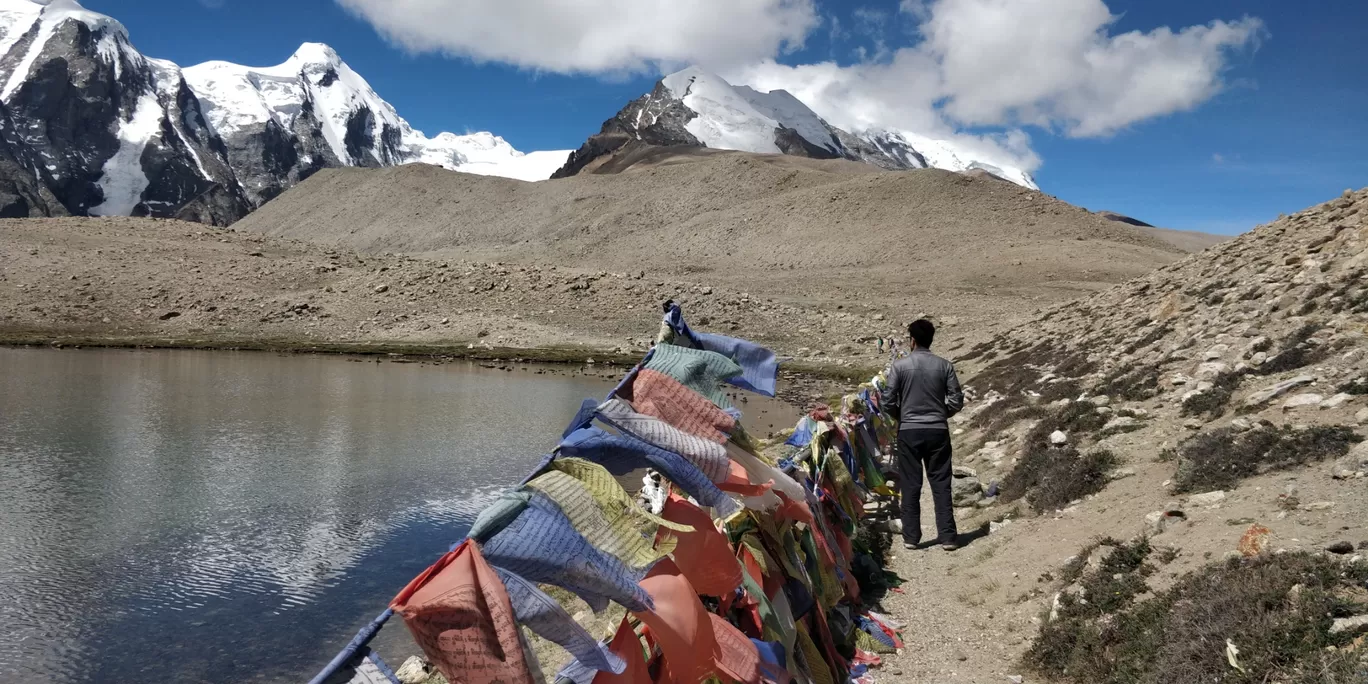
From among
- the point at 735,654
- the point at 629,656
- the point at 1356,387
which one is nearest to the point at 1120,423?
the point at 1356,387

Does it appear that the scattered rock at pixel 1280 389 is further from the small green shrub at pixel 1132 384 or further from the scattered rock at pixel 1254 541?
the scattered rock at pixel 1254 541

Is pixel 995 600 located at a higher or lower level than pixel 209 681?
higher

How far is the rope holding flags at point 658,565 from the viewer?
9.59ft

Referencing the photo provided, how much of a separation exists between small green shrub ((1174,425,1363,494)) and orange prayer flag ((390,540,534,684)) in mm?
6303

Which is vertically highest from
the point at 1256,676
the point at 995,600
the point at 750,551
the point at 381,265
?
the point at 381,265

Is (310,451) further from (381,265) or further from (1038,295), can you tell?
(1038,295)

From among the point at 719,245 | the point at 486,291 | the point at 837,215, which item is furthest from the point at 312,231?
the point at 486,291

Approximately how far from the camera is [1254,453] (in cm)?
737

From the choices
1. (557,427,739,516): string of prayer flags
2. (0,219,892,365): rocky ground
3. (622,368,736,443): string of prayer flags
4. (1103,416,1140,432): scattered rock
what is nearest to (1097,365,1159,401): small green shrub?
(1103,416,1140,432): scattered rock

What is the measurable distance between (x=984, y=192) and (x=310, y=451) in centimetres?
Answer: 8702

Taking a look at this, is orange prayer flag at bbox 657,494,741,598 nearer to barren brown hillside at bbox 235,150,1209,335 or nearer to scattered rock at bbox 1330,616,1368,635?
scattered rock at bbox 1330,616,1368,635

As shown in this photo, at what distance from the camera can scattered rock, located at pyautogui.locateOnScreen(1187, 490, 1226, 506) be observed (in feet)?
22.6

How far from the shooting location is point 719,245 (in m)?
94.2

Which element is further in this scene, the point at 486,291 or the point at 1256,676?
the point at 486,291
